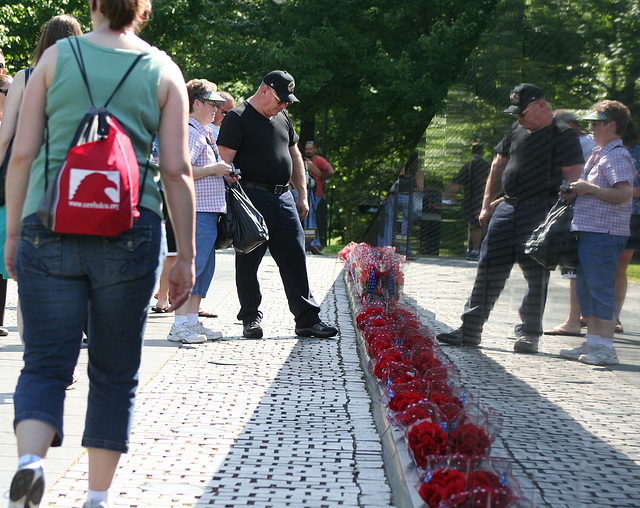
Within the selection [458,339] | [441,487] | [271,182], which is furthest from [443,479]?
[271,182]

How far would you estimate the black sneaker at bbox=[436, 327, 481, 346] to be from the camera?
4289mm

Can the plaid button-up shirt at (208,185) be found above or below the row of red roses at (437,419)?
above

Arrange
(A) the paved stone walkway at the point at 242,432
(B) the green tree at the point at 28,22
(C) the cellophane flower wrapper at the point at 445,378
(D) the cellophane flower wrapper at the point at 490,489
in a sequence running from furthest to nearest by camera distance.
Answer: (B) the green tree at the point at 28,22 < (C) the cellophane flower wrapper at the point at 445,378 < (A) the paved stone walkway at the point at 242,432 < (D) the cellophane flower wrapper at the point at 490,489

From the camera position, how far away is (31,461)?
2.62 metres

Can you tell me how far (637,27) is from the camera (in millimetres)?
2117

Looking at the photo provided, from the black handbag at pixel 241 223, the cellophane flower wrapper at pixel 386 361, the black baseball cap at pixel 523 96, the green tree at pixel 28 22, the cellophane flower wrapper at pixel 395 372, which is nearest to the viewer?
the black baseball cap at pixel 523 96

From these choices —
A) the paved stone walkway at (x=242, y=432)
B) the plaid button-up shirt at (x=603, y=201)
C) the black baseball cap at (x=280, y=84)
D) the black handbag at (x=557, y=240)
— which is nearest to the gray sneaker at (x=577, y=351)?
the black handbag at (x=557, y=240)

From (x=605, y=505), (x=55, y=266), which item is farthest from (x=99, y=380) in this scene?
(x=605, y=505)

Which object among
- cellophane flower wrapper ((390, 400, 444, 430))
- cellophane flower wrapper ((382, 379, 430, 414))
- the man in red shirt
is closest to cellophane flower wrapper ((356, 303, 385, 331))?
cellophane flower wrapper ((382, 379, 430, 414))

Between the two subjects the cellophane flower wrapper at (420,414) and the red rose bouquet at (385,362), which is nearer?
the cellophane flower wrapper at (420,414)

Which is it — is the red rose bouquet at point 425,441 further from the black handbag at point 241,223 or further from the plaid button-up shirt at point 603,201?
the black handbag at point 241,223

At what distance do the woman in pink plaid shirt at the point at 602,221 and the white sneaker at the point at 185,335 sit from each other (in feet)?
15.2

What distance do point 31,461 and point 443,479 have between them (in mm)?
1288

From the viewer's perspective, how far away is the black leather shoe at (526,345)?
122 inches
